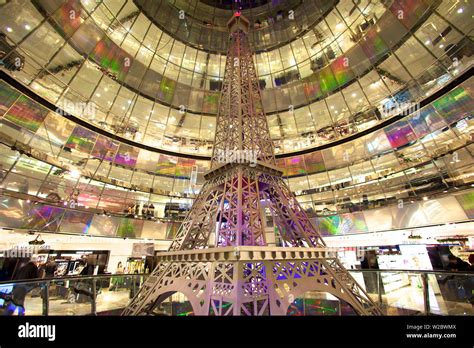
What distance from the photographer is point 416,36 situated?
38.5 feet

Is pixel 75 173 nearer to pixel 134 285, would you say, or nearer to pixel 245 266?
pixel 134 285

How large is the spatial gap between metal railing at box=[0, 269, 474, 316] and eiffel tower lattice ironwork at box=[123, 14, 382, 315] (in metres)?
1.77

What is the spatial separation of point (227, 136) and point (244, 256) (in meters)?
5.80

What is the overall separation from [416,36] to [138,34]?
1656 cm

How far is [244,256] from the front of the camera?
4.62m

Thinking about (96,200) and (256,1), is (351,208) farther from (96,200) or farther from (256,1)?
(256,1)

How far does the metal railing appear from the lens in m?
4.68

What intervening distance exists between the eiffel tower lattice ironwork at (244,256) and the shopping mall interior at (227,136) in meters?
0.19

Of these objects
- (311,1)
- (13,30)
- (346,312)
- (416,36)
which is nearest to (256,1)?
(311,1)
